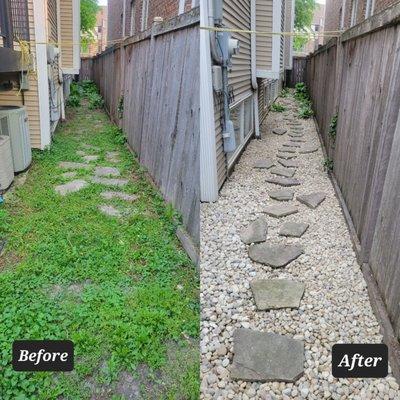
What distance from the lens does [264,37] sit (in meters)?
8.31

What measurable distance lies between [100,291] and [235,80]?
4472 millimetres

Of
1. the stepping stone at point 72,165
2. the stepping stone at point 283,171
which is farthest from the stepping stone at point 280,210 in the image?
the stepping stone at point 72,165

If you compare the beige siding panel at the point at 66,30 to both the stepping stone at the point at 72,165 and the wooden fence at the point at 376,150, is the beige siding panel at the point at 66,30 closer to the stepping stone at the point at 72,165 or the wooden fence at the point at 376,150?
the stepping stone at the point at 72,165

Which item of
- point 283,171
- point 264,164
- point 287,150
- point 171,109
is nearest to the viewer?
point 171,109

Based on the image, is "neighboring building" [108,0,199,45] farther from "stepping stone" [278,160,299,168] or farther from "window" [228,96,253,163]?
"stepping stone" [278,160,299,168]

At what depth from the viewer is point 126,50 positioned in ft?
26.1

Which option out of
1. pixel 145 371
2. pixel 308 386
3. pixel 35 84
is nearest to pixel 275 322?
pixel 308 386

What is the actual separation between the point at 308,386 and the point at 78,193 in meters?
3.63

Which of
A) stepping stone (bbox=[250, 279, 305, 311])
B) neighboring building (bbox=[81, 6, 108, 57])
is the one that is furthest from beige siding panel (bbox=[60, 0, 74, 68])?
neighboring building (bbox=[81, 6, 108, 57])

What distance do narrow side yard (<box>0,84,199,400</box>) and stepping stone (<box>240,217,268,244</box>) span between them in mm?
724

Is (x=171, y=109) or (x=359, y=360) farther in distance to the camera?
(x=171, y=109)

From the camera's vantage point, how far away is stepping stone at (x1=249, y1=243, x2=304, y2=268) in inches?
152

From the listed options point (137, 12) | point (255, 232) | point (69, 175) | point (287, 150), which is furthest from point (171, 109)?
point (137, 12)

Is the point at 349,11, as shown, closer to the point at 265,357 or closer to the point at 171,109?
the point at 171,109
